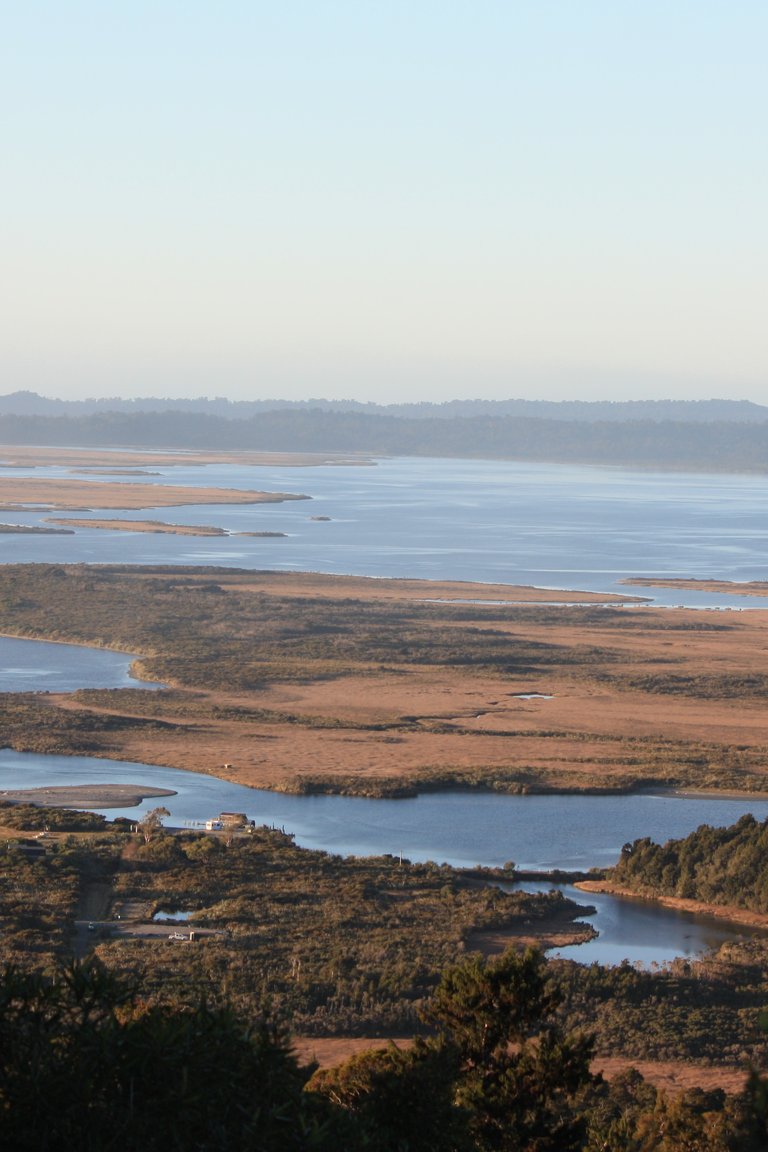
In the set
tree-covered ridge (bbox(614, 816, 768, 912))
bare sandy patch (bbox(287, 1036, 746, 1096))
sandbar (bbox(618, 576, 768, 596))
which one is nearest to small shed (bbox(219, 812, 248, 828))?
tree-covered ridge (bbox(614, 816, 768, 912))

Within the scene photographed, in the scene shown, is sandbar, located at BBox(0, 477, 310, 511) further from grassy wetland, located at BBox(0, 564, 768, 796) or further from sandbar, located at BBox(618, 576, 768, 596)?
sandbar, located at BBox(618, 576, 768, 596)

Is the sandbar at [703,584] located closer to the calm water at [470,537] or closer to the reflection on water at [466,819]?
the calm water at [470,537]

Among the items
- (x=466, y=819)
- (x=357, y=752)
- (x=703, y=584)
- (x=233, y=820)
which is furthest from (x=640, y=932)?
(x=703, y=584)

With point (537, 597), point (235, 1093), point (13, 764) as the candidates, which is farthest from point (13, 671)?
point (235, 1093)

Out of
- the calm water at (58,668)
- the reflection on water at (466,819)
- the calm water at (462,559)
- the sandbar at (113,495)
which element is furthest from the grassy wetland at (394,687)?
the sandbar at (113,495)

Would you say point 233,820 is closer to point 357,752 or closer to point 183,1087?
point 357,752

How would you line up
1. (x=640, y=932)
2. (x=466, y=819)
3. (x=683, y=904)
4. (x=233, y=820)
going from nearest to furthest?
1. (x=640, y=932)
2. (x=683, y=904)
3. (x=233, y=820)
4. (x=466, y=819)
